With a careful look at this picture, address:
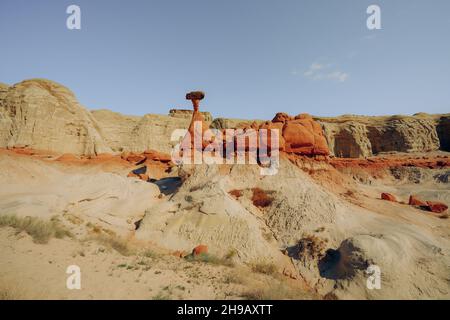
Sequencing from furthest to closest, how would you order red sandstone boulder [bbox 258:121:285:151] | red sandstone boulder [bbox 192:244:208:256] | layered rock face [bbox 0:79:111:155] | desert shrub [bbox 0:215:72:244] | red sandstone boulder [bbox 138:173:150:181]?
layered rock face [bbox 0:79:111:155] → red sandstone boulder [bbox 138:173:150:181] → red sandstone boulder [bbox 258:121:285:151] → red sandstone boulder [bbox 192:244:208:256] → desert shrub [bbox 0:215:72:244]

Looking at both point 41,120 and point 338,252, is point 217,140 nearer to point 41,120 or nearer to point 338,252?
point 338,252

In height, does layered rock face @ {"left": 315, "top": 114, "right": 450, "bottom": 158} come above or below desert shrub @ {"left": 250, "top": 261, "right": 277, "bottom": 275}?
above

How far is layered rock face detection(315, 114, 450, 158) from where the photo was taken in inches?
1340

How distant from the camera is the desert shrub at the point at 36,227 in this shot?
7137 millimetres

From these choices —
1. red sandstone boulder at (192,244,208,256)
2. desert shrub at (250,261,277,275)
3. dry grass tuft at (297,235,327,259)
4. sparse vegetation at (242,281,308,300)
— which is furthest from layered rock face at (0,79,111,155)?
sparse vegetation at (242,281,308,300)

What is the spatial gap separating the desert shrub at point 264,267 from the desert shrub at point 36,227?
5.43 metres

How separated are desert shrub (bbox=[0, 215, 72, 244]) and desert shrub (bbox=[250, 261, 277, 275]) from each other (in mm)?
5428

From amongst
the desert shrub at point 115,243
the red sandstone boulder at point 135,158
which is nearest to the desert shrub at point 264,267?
the desert shrub at point 115,243

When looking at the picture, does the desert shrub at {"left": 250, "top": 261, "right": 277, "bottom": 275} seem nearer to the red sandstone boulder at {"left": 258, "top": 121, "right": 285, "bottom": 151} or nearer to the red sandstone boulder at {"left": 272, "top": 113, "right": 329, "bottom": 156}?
the red sandstone boulder at {"left": 258, "top": 121, "right": 285, "bottom": 151}

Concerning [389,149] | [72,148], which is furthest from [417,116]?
[72,148]

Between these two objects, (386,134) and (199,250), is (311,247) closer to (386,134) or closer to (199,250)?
(199,250)

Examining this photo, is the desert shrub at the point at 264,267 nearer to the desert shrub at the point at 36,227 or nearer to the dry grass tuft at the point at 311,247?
the dry grass tuft at the point at 311,247

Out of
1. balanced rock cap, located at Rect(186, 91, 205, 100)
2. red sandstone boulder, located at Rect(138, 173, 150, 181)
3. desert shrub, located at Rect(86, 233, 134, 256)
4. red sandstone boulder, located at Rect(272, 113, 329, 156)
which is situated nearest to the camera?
desert shrub, located at Rect(86, 233, 134, 256)
